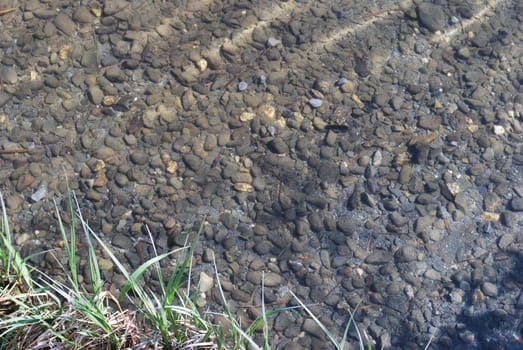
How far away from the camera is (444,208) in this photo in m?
2.81

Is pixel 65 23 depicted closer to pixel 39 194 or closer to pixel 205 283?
pixel 39 194

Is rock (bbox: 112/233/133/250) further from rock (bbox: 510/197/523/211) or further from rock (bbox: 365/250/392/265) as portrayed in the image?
rock (bbox: 510/197/523/211)

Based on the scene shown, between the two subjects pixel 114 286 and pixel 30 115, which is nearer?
pixel 114 286

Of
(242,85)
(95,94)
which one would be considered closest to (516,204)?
(242,85)

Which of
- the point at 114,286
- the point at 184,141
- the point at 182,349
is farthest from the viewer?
the point at 184,141

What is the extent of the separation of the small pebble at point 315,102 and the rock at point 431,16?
0.77m

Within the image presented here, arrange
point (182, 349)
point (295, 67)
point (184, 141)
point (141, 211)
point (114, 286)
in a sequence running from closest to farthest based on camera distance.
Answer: point (182, 349) < point (114, 286) < point (141, 211) < point (184, 141) < point (295, 67)

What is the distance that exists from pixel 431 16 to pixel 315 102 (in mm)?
863

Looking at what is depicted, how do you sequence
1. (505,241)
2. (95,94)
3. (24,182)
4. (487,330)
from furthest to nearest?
(95,94), (24,182), (505,241), (487,330)

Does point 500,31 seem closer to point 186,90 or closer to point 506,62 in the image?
point 506,62

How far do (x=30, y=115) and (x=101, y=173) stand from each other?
1.61 ft

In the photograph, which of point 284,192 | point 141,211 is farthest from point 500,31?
point 141,211

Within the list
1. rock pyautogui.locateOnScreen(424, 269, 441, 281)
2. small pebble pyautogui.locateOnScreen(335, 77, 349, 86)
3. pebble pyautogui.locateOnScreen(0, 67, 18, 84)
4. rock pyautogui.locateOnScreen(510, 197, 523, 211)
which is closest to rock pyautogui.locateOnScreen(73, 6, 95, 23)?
pebble pyautogui.locateOnScreen(0, 67, 18, 84)

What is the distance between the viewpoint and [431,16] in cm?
338
